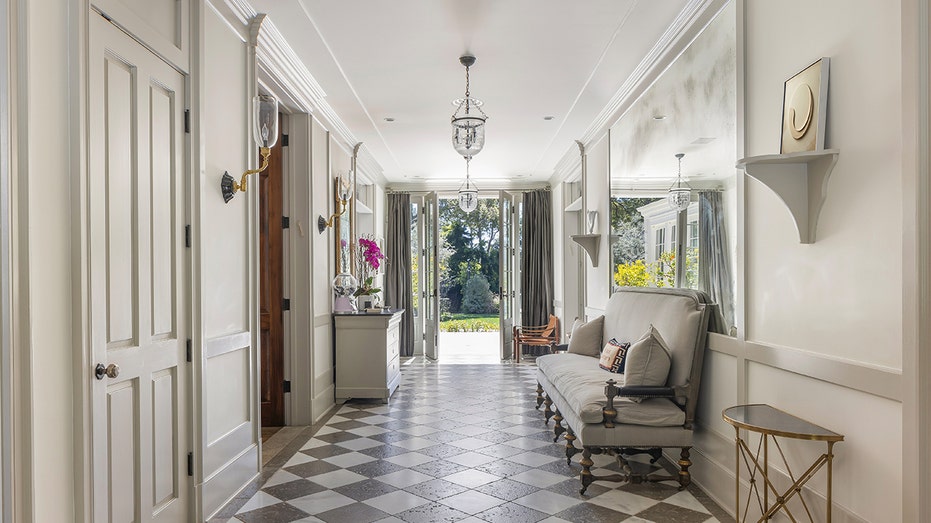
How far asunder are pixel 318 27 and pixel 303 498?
2.75 meters

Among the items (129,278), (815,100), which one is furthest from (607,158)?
(129,278)

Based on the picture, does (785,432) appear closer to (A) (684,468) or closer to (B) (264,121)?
(A) (684,468)

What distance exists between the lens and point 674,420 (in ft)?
10.8

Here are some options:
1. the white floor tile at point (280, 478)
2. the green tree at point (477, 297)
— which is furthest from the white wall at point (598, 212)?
the green tree at point (477, 297)

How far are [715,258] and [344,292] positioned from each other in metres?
3.66

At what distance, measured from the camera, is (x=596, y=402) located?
131 inches

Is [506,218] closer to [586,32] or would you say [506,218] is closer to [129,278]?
[586,32]

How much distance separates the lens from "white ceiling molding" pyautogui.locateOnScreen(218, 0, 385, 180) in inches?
137

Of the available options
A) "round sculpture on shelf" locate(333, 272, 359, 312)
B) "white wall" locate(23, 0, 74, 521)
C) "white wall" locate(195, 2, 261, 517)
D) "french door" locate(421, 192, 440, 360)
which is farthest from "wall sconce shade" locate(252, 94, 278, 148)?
"french door" locate(421, 192, 440, 360)

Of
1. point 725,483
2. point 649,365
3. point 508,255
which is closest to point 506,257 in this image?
point 508,255

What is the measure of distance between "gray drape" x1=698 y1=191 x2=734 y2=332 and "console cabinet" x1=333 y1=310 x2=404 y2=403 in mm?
3192

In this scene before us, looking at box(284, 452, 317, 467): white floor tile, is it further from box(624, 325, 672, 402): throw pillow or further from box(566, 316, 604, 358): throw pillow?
box(566, 316, 604, 358): throw pillow

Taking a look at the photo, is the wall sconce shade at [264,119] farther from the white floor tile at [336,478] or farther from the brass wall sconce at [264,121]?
the white floor tile at [336,478]

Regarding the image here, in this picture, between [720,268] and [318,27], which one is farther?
[318,27]
